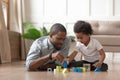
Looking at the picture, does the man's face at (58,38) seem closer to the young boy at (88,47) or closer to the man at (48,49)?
the man at (48,49)

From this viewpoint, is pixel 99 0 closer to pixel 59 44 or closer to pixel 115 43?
pixel 115 43

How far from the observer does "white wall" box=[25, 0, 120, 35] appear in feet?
18.0

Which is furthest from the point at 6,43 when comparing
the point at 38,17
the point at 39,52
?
the point at 39,52

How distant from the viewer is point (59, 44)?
2525 mm

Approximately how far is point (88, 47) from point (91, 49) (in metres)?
0.04

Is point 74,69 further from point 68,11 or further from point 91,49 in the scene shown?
point 68,11

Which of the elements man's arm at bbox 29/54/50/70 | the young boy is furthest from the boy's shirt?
man's arm at bbox 29/54/50/70

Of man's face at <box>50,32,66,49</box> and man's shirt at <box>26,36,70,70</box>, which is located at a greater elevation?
man's face at <box>50,32,66,49</box>

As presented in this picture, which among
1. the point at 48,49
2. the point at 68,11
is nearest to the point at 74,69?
the point at 48,49

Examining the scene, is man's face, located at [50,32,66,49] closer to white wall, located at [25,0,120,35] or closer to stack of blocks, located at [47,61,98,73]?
stack of blocks, located at [47,61,98,73]

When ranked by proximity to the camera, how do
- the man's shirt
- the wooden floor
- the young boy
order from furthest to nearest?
the young boy → the man's shirt → the wooden floor

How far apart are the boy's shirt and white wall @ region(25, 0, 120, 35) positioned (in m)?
2.70

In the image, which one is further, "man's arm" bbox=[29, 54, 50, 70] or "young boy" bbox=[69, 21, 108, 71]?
"young boy" bbox=[69, 21, 108, 71]

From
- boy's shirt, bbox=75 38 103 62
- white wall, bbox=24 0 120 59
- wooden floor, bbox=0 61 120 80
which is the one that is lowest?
wooden floor, bbox=0 61 120 80
